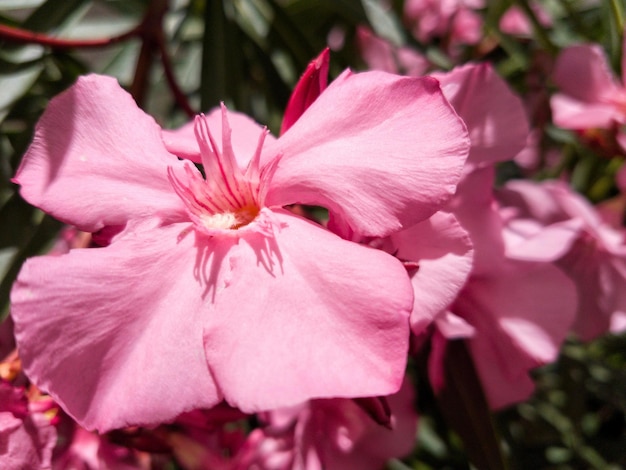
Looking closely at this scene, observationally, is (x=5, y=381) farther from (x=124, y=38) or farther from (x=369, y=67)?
(x=369, y=67)

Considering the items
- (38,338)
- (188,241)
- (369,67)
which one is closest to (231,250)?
(188,241)

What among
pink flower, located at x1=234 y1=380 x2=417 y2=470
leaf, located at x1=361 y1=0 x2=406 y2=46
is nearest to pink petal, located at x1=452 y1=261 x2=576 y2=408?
pink flower, located at x1=234 y1=380 x2=417 y2=470

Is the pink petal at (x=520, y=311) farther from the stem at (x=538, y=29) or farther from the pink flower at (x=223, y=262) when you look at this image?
the stem at (x=538, y=29)

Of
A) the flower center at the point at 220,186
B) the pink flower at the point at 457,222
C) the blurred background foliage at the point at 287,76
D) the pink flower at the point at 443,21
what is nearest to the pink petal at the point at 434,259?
the pink flower at the point at 457,222

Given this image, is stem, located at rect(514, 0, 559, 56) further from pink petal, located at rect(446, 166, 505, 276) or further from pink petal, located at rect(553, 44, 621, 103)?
pink petal, located at rect(446, 166, 505, 276)

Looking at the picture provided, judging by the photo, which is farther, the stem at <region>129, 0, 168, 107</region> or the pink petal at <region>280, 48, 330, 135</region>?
the stem at <region>129, 0, 168, 107</region>

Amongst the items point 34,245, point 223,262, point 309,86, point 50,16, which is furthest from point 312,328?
point 50,16
